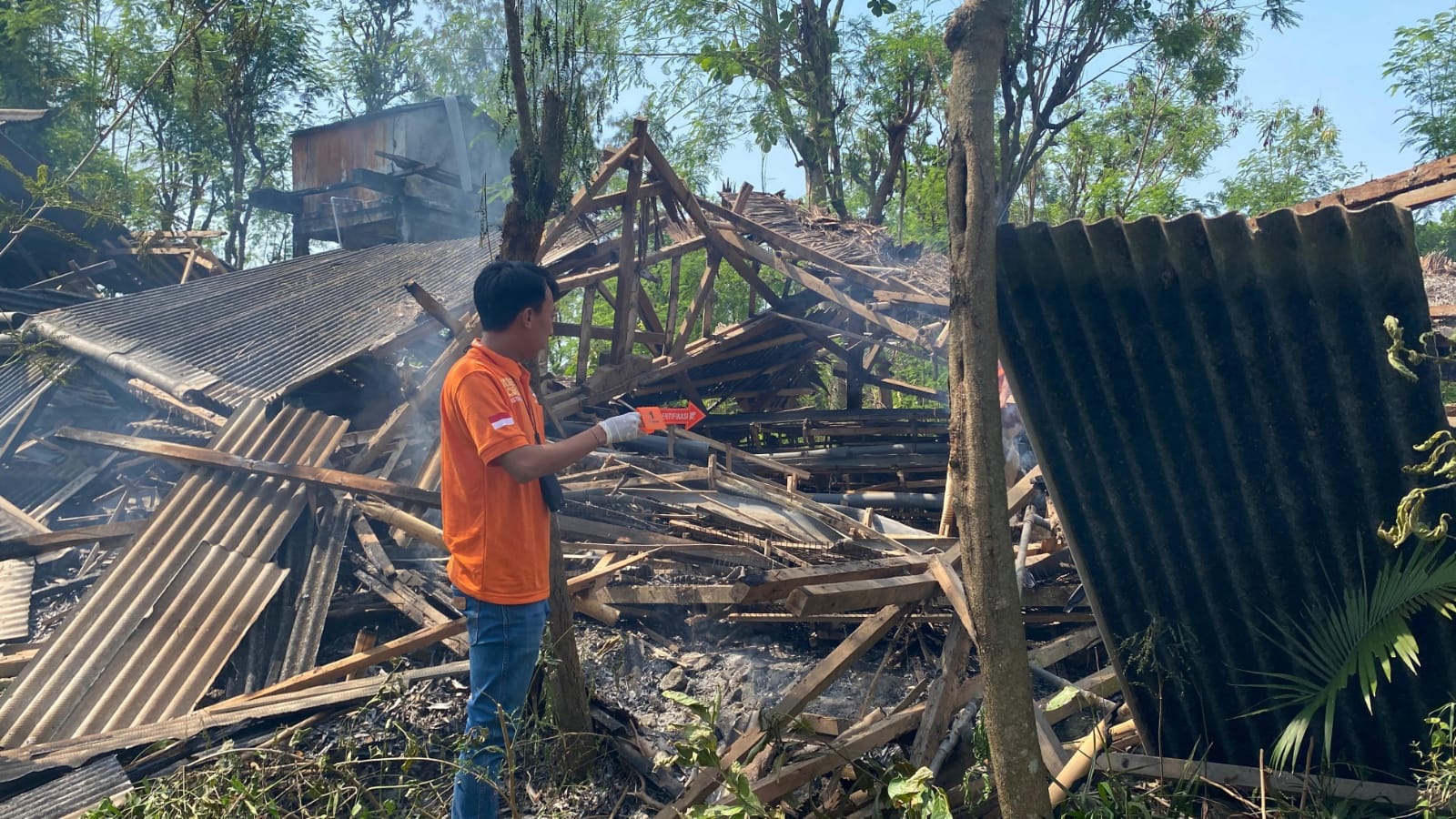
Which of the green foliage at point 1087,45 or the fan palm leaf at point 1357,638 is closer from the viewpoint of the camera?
the fan palm leaf at point 1357,638

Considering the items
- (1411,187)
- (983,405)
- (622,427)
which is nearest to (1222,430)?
(983,405)

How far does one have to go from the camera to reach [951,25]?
8.14ft

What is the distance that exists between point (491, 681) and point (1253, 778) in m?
2.64

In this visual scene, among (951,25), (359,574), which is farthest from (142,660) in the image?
(951,25)

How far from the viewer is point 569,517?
5.88 metres

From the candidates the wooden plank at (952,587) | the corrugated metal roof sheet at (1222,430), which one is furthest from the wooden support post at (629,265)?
the corrugated metal roof sheet at (1222,430)

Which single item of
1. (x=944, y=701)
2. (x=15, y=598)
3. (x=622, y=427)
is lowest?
(x=944, y=701)

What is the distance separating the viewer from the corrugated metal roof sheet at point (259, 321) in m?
8.20

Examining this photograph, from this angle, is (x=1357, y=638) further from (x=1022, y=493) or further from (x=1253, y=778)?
(x=1022, y=493)

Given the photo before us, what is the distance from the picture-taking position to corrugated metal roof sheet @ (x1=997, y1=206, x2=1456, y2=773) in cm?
272

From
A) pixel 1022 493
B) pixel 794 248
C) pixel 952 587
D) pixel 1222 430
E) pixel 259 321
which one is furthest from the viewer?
pixel 259 321

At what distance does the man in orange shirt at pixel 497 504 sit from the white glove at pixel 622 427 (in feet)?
0.31

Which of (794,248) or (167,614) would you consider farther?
(794,248)

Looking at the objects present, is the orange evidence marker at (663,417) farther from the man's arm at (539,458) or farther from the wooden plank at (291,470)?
the wooden plank at (291,470)
